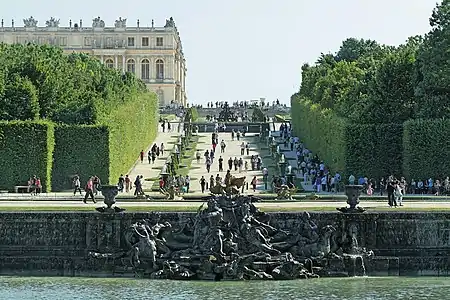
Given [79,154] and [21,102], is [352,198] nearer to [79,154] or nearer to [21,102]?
[79,154]

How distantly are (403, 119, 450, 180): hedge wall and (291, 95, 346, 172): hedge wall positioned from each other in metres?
3.81

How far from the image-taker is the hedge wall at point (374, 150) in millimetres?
59906

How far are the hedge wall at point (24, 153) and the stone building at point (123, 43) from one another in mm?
99993

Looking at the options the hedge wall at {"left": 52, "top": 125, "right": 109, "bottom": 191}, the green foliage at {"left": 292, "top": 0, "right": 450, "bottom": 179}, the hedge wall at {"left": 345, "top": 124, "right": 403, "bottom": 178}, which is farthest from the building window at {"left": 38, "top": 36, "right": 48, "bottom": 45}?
the hedge wall at {"left": 345, "top": 124, "right": 403, "bottom": 178}

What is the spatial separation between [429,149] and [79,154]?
56.1 ft

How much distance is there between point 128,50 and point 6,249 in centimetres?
12404

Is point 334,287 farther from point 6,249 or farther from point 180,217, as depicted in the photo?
point 6,249

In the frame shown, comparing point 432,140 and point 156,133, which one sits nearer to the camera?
point 432,140

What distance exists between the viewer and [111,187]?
42219mm

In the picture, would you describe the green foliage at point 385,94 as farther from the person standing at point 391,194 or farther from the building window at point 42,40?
the building window at point 42,40

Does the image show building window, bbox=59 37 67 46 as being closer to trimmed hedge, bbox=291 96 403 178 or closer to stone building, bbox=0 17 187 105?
stone building, bbox=0 17 187 105

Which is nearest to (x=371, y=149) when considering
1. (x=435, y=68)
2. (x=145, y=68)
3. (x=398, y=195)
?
(x=435, y=68)

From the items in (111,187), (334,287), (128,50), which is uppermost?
(128,50)

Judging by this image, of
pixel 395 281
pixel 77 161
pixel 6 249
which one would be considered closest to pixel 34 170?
pixel 77 161
